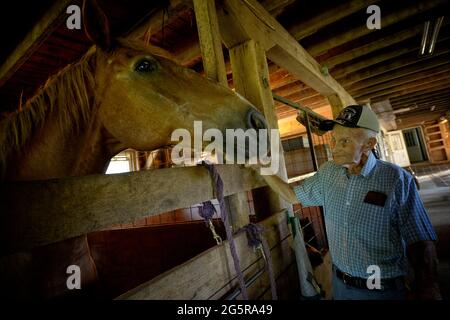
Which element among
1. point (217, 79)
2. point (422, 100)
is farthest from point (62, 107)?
point (422, 100)

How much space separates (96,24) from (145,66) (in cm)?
46

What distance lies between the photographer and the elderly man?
5.15 ft

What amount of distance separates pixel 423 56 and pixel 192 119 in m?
6.69

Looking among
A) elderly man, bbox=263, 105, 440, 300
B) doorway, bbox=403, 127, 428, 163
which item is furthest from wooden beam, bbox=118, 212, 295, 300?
doorway, bbox=403, 127, 428, 163

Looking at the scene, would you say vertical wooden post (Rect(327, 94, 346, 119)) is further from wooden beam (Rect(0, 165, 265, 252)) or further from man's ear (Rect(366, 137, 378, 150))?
wooden beam (Rect(0, 165, 265, 252))

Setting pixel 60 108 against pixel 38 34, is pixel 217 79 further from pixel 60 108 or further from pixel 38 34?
pixel 38 34

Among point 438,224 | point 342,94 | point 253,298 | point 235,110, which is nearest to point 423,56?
point 342,94

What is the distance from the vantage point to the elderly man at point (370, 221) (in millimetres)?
1568

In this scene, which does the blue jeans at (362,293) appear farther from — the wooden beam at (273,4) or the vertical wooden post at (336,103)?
the vertical wooden post at (336,103)

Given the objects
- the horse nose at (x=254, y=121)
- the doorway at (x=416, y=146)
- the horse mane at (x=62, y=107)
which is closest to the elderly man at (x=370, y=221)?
the horse nose at (x=254, y=121)

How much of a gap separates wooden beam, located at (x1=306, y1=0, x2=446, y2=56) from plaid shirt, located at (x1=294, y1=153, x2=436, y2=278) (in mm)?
3136

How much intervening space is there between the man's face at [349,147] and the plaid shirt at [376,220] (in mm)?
106
